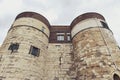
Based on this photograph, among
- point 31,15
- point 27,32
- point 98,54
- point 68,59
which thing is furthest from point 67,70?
point 31,15

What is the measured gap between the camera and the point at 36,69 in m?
13.4

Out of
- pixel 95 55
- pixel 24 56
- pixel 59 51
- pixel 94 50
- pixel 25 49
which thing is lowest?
pixel 24 56

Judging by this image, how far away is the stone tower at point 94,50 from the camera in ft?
40.1

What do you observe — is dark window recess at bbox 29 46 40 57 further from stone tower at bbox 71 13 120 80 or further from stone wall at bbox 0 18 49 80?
stone tower at bbox 71 13 120 80

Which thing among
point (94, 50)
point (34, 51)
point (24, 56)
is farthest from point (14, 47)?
point (94, 50)

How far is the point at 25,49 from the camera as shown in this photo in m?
13.9

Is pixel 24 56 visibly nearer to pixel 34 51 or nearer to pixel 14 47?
pixel 34 51

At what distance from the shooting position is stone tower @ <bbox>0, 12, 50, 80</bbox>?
40.8 feet

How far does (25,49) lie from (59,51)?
4044 millimetres

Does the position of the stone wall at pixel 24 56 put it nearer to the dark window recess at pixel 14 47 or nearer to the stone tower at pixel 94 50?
the dark window recess at pixel 14 47

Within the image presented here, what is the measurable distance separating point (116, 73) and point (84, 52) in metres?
3.52

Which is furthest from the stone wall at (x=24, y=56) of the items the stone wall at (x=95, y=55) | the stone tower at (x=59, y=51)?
the stone wall at (x=95, y=55)

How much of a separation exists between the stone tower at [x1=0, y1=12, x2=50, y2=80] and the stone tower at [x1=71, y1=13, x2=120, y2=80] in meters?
3.53

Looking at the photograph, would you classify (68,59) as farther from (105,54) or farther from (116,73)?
(116,73)
